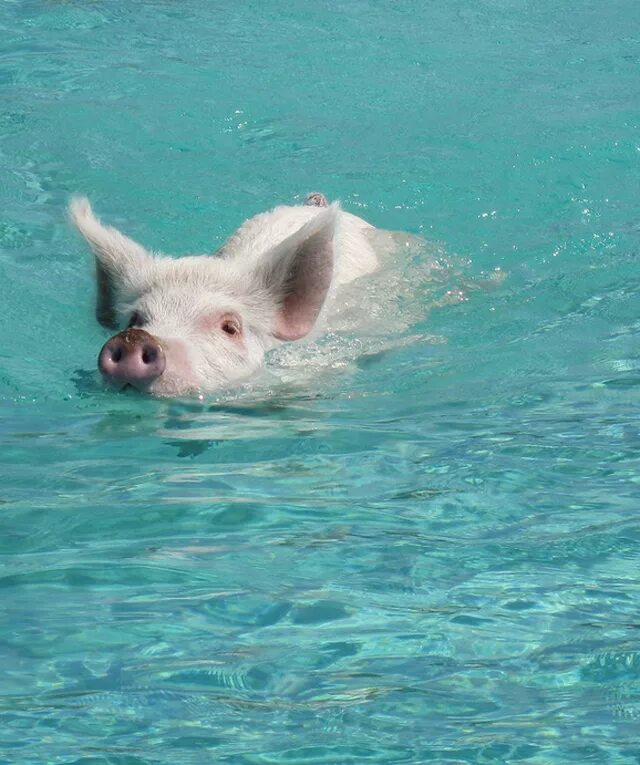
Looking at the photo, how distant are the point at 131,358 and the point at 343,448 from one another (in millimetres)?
924

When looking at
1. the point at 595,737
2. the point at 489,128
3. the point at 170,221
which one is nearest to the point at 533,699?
the point at 595,737

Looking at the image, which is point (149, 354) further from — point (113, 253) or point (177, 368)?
point (113, 253)

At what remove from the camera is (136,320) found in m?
6.13

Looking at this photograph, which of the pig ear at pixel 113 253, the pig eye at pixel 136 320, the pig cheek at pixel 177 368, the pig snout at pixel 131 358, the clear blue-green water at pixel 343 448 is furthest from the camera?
the pig ear at pixel 113 253

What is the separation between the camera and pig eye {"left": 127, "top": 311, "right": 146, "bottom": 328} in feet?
19.8

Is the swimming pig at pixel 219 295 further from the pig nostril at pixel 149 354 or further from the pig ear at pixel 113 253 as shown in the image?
the pig nostril at pixel 149 354

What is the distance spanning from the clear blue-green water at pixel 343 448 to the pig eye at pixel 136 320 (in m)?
0.33

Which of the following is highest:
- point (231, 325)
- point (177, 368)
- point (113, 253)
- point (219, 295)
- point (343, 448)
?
Answer: point (113, 253)

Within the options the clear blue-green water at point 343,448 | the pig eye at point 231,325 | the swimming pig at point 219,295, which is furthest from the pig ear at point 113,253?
the pig eye at point 231,325

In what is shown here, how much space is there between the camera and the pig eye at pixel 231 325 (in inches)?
240

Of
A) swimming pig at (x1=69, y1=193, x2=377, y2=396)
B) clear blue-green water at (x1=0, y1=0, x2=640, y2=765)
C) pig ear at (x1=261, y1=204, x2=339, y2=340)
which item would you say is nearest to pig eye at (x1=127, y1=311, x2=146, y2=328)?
swimming pig at (x1=69, y1=193, x2=377, y2=396)

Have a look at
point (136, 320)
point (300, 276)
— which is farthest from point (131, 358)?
point (300, 276)

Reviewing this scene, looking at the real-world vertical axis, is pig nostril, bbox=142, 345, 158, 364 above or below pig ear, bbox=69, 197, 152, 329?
below

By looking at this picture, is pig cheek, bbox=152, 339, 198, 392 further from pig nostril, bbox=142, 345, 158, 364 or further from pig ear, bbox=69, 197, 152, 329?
pig ear, bbox=69, 197, 152, 329
